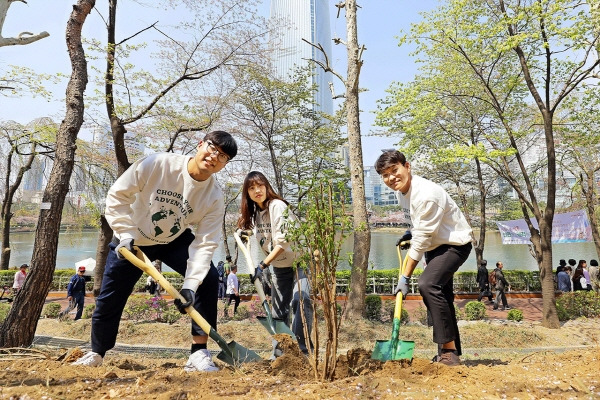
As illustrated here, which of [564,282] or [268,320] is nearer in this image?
[268,320]

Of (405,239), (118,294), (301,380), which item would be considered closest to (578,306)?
(405,239)

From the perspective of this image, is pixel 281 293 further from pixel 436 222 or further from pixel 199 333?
pixel 436 222

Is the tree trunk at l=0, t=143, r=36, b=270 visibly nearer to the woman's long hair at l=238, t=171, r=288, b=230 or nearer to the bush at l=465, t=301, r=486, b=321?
the woman's long hair at l=238, t=171, r=288, b=230

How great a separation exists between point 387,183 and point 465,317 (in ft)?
28.0

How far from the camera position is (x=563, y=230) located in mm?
16500

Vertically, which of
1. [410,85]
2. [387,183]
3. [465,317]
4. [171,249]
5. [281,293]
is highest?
[410,85]

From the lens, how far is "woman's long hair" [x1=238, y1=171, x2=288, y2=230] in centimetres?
349

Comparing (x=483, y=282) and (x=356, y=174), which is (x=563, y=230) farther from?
(x=356, y=174)

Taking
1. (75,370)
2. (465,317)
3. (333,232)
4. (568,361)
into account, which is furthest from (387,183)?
(465,317)

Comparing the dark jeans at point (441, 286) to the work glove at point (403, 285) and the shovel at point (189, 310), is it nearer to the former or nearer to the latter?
the work glove at point (403, 285)

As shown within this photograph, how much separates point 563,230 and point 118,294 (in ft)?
61.5

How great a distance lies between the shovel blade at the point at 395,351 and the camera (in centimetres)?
272

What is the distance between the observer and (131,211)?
9.31 ft

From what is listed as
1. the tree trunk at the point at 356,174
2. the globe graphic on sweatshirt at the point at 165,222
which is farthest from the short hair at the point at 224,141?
the tree trunk at the point at 356,174
